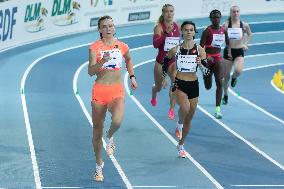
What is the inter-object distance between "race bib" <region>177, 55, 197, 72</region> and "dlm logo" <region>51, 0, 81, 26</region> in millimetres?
13799

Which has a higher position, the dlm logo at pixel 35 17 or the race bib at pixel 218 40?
the race bib at pixel 218 40

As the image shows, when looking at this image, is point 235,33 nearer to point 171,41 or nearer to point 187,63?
point 171,41

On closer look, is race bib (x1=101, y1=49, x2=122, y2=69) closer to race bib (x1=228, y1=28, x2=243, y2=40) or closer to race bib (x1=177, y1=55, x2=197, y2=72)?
race bib (x1=177, y1=55, x2=197, y2=72)

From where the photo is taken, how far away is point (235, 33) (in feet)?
44.2

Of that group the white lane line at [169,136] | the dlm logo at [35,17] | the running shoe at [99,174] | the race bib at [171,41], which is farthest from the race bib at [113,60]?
the dlm logo at [35,17]

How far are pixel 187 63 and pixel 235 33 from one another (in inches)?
160

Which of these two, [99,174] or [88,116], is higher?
[99,174]

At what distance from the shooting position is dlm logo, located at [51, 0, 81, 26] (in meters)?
23.0

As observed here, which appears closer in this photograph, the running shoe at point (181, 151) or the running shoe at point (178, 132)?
the running shoe at point (181, 151)

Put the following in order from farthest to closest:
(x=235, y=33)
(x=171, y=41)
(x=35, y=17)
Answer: (x=35, y=17)
(x=235, y=33)
(x=171, y=41)

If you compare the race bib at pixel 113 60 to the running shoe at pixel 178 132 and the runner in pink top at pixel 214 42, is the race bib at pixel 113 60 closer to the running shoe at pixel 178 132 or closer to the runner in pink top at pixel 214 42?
the running shoe at pixel 178 132

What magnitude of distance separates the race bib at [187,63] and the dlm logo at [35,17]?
12664 millimetres

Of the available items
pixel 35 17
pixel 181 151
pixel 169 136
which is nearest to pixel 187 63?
pixel 181 151

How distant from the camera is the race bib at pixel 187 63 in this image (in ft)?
31.5
